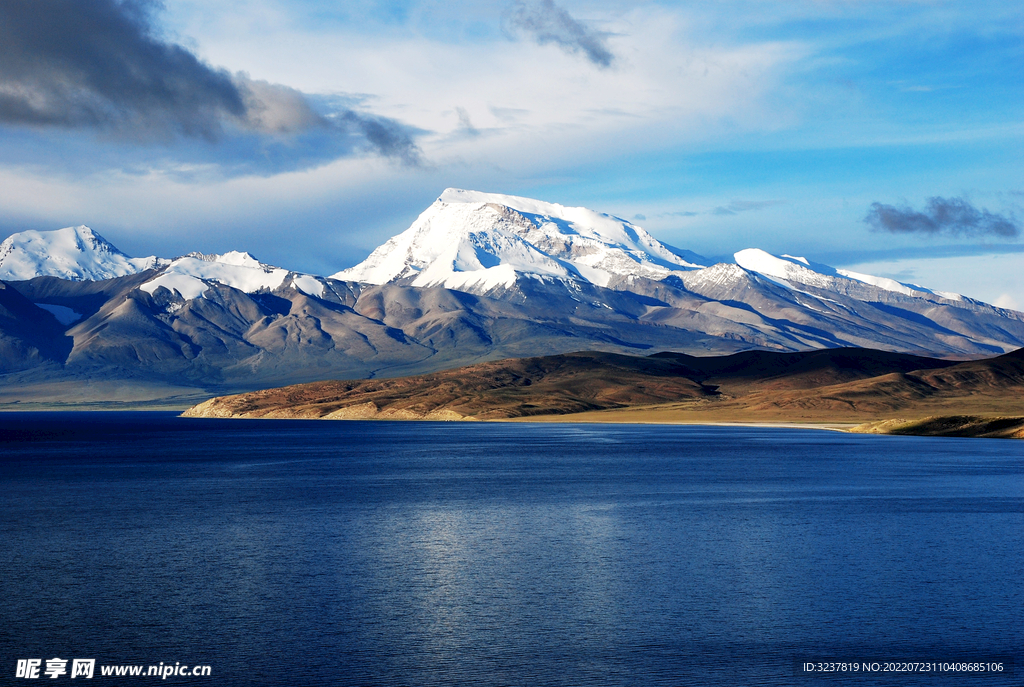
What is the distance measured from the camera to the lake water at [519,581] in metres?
44.2

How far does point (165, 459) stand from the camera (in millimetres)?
177250

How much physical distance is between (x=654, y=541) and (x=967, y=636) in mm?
30122

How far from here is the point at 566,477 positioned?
13362 cm

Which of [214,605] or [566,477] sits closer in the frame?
[214,605]

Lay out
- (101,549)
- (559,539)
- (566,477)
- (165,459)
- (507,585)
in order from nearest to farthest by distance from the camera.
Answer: (507,585) → (101,549) → (559,539) → (566,477) → (165,459)

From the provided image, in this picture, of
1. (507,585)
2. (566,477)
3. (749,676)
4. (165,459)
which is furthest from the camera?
(165,459)

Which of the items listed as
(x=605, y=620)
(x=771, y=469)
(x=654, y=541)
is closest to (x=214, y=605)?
(x=605, y=620)

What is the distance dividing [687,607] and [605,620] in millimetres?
5092

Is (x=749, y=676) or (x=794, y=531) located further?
(x=794, y=531)

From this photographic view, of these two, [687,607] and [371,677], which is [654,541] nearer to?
[687,607]

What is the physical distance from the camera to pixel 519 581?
60594mm

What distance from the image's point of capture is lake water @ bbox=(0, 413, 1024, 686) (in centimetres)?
4416

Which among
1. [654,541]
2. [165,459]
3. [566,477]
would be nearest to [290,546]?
[654,541]

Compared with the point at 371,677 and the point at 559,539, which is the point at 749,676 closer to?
the point at 371,677
